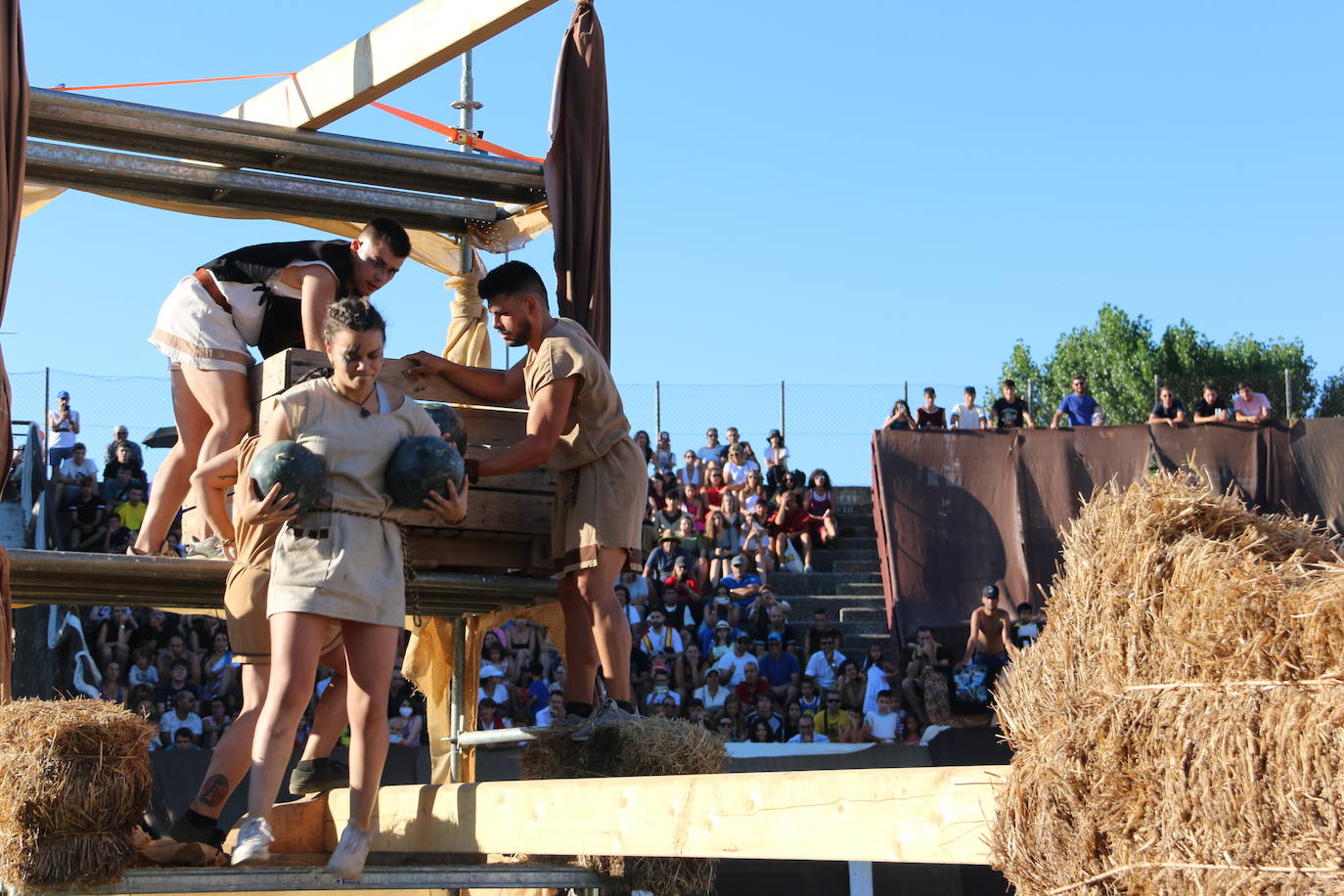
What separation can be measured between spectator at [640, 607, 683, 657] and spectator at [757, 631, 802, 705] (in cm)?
90

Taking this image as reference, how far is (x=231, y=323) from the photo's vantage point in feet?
23.1

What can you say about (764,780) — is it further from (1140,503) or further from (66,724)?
(66,724)

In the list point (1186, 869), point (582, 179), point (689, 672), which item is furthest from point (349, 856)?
point (689, 672)

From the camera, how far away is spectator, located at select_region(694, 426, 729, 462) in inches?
850

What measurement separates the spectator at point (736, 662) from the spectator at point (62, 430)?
7.41 m

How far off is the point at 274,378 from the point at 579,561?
1.49 metres

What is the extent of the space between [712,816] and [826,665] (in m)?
11.3

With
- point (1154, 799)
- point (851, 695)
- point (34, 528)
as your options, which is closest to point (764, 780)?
point (1154, 799)

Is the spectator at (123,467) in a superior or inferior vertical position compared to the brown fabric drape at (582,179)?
inferior

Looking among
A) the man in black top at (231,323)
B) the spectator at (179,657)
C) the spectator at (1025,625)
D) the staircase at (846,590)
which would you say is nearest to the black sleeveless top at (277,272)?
the man in black top at (231,323)

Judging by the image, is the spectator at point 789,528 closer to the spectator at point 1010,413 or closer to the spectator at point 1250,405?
the spectator at point 1010,413

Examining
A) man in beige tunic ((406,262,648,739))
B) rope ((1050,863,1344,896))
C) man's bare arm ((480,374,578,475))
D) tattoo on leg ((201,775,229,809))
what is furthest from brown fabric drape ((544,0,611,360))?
rope ((1050,863,1344,896))

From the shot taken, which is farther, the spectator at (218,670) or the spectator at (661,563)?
the spectator at (661,563)

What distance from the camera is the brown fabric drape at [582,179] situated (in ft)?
26.5
